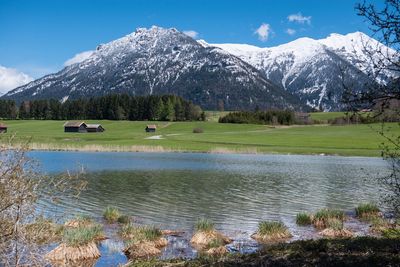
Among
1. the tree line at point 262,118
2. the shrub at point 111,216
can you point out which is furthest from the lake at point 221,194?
the tree line at point 262,118

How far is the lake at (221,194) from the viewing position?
27625mm

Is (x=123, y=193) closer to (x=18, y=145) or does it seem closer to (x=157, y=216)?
(x=157, y=216)

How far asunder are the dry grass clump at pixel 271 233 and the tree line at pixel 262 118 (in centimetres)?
15926

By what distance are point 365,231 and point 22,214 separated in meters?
17.9

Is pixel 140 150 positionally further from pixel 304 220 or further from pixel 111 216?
pixel 304 220

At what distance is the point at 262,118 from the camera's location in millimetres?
187625

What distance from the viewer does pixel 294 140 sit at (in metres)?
117

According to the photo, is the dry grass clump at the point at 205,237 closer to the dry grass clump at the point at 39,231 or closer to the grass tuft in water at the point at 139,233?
the grass tuft in water at the point at 139,233

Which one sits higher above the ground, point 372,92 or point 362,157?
point 372,92

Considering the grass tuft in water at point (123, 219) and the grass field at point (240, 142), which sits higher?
the grass tuft in water at point (123, 219)

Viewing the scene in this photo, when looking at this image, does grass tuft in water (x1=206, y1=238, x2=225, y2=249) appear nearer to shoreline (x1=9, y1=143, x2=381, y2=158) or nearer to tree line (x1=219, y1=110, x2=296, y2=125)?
shoreline (x1=9, y1=143, x2=381, y2=158)

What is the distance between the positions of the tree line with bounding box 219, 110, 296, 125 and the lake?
4719 inches

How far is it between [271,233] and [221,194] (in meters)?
16.6

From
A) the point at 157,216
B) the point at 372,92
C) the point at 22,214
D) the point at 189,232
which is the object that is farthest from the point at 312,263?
the point at 157,216
